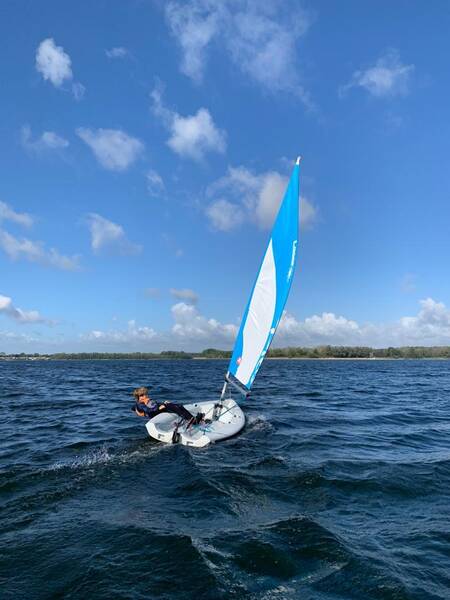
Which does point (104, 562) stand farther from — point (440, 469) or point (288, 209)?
point (288, 209)

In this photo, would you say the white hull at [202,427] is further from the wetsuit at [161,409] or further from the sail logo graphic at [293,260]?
the sail logo graphic at [293,260]

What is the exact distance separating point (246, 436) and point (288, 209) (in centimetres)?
795

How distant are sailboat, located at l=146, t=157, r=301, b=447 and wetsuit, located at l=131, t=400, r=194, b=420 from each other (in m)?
0.23

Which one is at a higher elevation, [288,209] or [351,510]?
[288,209]

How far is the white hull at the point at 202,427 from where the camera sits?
1275 cm

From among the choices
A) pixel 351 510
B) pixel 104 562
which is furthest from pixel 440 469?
pixel 104 562

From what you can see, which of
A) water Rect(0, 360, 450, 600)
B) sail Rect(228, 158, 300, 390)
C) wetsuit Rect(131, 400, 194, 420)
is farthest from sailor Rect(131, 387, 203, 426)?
sail Rect(228, 158, 300, 390)

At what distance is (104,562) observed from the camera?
581cm

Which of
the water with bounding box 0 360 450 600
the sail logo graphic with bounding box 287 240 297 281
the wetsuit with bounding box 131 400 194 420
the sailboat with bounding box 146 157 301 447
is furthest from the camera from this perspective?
the wetsuit with bounding box 131 400 194 420

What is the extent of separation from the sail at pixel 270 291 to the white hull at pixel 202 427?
1.68 meters

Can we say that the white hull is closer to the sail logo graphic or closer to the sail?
the sail

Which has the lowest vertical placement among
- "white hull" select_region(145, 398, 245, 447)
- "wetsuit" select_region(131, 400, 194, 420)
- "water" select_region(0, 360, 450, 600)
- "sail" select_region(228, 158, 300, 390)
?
"water" select_region(0, 360, 450, 600)

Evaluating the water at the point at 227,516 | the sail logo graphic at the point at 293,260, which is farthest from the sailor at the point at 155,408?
the sail logo graphic at the point at 293,260

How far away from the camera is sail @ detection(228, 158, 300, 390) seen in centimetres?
1300
